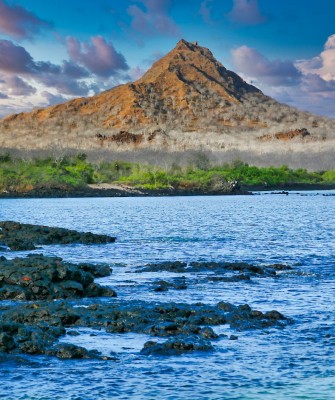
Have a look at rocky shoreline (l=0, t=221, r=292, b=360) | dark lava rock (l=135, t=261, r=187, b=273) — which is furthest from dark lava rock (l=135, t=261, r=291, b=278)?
rocky shoreline (l=0, t=221, r=292, b=360)

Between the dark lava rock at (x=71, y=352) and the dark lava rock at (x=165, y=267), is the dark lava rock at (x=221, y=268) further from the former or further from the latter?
the dark lava rock at (x=71, y=352)

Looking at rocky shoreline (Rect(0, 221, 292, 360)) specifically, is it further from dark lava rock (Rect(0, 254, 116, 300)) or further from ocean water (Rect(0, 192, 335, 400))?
ocean water (Rect(0, 192, 335, 400))

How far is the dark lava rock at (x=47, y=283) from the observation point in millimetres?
31453

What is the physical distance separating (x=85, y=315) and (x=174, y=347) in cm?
560

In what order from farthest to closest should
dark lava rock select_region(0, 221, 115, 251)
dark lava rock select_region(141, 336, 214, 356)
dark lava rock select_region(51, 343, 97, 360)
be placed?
dark lava rock select_region(0, 221, 115, 251)
dark lava rock select_region(141, 336, 214, 356)
dark lava rock select_region(51, 343, 97, 360)

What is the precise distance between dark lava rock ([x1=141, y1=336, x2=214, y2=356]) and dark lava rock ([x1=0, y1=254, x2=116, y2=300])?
9923 mm

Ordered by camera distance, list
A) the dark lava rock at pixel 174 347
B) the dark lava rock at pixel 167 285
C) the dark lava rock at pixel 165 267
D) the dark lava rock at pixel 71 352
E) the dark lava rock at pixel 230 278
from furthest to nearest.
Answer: the dark lava rock at pixel 165 267 → the dark lava rock at pixel 230 278 → the dark lava rock at pixel 167 285 → the dark lava rock at pixel 174 347 → the dark lava rock at pixel 71 352

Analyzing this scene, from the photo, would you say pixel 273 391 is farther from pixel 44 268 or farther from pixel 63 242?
pixel 63 242

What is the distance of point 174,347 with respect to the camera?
22.5 meters

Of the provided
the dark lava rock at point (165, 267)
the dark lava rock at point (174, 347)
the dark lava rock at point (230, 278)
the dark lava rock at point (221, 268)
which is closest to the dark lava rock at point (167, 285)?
the dark lava rock at point (230, 278)

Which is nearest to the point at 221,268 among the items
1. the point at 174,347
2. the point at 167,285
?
the point at 167,285

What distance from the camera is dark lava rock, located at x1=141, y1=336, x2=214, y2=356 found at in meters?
22.1

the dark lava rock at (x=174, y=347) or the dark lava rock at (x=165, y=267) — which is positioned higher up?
the dark lava rock at (x=174, y=347)

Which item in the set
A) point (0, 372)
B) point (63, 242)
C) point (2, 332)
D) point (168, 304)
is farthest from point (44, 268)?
point (63, 242)
